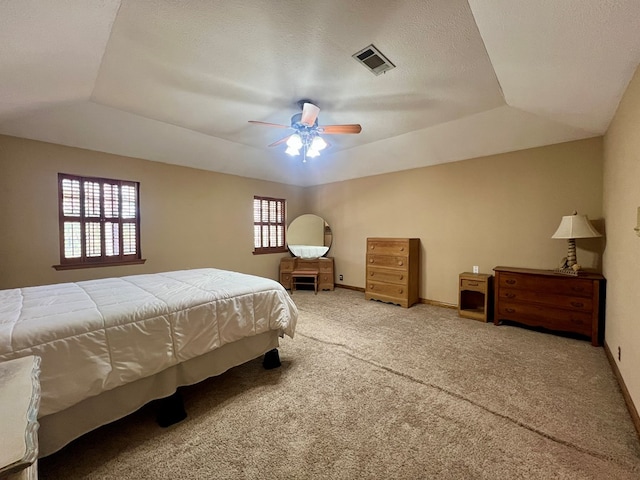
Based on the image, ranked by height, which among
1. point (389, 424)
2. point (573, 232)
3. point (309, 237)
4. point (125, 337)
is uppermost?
point (573, 232)

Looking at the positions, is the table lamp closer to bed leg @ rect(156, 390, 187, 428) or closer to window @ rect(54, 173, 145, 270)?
bed leg @ rect(156, 390, 187, 428)

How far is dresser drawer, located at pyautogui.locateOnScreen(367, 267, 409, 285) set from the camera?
4344 millimetres

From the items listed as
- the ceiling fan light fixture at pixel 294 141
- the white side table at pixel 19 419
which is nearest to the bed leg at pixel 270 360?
the white side table at pixel 19 419

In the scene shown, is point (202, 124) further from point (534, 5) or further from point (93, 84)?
point (534, 5)

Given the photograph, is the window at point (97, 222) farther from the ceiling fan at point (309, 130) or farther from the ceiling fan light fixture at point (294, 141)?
the ceiling fan light fixture at point (294, 141)

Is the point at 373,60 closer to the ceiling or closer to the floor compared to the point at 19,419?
closer to the ceiling

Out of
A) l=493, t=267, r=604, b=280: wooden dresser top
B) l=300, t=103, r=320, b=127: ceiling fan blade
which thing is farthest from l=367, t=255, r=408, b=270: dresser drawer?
l=300, t=103, r=320, b=127: ceiling fan blade

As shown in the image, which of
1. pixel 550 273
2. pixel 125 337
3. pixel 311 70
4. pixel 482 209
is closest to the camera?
pixel 125 337

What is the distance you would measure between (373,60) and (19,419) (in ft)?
9.38

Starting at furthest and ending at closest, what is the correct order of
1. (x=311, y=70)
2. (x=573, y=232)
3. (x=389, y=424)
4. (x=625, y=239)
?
1. (x=573, y=232)
2. (x=311, y=70)
3. (x=625, y=239)
4. (x=389, y=424)

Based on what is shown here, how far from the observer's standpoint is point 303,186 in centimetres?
630

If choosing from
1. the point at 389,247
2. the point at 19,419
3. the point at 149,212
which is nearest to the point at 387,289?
the point at 389,247

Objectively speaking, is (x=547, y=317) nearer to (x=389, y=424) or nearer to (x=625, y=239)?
(x=625, y=239)

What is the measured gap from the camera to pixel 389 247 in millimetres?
4516
